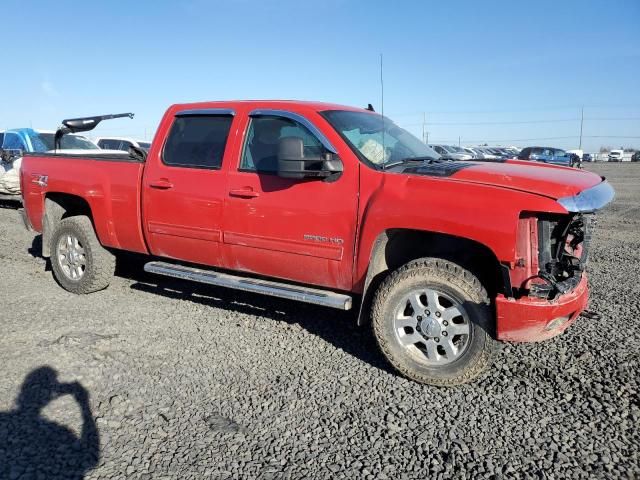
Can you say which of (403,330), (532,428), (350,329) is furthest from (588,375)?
(350,329)

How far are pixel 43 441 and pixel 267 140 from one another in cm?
273

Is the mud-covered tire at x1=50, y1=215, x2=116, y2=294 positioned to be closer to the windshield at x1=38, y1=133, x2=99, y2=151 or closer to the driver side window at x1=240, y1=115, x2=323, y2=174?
the driver side window at x1=240, y1=115, x2=323, y2=174

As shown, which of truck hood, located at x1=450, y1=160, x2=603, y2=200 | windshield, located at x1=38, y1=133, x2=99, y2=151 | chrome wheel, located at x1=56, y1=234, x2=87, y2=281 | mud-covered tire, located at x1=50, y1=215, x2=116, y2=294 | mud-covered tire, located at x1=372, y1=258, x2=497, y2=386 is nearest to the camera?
truck hood, located at x1=450, y1=160, x2=603, y2=200

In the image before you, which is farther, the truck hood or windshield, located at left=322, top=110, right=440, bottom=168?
windshield, located at left=322, top=110, right=440, bottom=168

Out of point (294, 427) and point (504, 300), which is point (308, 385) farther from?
point (504, 300)

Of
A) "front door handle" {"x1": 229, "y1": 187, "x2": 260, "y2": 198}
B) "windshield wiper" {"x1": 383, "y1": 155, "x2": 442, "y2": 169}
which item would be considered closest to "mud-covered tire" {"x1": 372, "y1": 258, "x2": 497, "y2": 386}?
"windshield wiper" {"x1": 383, "y1": 155, "x2": 442, "y2": 169}

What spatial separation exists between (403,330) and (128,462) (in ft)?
6.39

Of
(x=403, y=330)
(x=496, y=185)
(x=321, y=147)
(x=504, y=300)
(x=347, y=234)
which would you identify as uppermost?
(x=321, y=147)

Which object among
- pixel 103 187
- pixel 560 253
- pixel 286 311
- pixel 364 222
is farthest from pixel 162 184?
pixel 560 253

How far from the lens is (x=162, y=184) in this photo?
4.76m

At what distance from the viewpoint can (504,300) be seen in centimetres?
327

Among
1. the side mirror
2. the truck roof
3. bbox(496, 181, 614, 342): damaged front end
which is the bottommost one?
bbox(496, 181, 614, 342): damaged front end

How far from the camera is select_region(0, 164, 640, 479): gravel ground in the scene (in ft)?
8.89

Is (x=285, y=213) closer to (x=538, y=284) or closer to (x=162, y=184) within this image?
(x=162, y=184)
